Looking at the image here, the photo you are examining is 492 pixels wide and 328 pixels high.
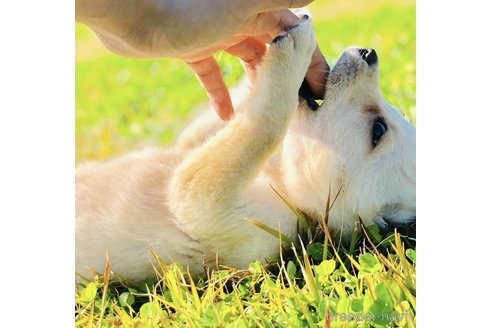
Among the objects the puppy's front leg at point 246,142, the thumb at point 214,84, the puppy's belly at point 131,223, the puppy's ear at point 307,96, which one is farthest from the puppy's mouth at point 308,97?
the puppy's belly at point 131,223

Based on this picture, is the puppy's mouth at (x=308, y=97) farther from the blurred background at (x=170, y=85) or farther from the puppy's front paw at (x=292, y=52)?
the blurred background at (x=170, y=85)

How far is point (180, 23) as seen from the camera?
103 inches

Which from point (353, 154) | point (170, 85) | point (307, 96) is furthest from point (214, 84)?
point (170, 85)

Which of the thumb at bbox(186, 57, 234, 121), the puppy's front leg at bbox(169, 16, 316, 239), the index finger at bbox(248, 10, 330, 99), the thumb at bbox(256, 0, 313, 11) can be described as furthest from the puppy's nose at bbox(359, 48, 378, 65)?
the thumb at bbox(186, 57, 234, 121)

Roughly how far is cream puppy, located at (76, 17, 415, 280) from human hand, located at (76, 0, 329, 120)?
12 cm

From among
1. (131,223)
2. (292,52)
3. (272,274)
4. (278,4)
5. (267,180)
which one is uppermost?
(278,4)

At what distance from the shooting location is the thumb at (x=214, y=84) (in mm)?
3105

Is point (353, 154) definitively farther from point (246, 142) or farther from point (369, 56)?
point (246, 142)

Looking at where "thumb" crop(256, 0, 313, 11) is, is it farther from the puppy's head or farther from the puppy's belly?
the puppy's belly

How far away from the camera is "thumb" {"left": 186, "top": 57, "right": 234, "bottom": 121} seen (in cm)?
311

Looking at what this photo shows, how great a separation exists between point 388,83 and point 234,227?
4.46 ft

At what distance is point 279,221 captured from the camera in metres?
2.90

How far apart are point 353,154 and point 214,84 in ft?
2.00

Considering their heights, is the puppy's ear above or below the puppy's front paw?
below
